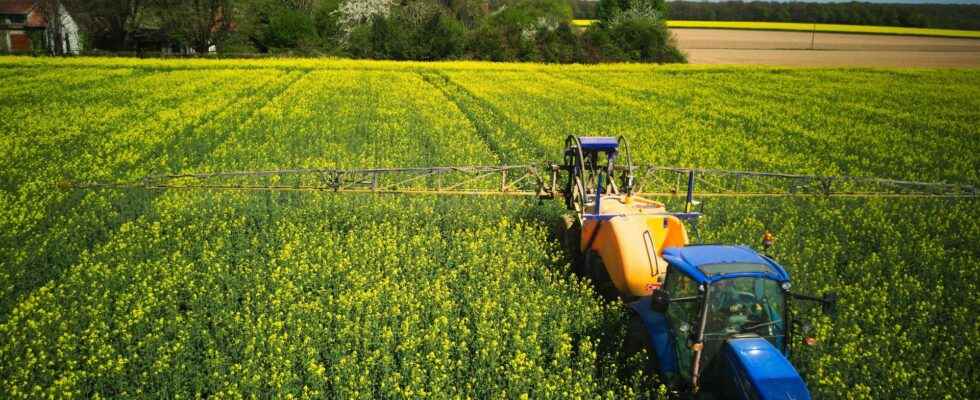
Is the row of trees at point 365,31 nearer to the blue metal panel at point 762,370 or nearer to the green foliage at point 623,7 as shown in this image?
the green foliage at point 623,7

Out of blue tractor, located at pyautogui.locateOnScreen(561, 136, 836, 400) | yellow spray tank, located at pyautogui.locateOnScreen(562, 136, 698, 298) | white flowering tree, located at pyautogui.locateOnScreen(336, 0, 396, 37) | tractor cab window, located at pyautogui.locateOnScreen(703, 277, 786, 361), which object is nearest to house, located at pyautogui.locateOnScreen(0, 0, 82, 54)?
white flowering tree, located at pyautogui.locateOnScreen(336, 0, 396, 37)

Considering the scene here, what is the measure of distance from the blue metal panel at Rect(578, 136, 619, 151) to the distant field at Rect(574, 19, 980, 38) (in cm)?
7773

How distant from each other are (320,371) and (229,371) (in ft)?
4.79

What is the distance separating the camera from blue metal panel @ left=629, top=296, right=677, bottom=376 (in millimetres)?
7277

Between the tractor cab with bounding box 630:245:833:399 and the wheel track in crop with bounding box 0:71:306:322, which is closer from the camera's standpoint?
the tractor cab with bounding box 630:245:833:399

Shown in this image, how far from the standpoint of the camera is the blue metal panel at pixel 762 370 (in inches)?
235

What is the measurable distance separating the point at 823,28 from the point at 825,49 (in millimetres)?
30927

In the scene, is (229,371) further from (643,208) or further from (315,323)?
(643,208)

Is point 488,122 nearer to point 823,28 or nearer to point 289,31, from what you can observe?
point 289,31

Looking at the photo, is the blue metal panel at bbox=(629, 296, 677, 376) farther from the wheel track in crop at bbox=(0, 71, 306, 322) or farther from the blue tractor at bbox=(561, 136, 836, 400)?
the wheel track in crop at bbox=(0, 71, 306, 322)

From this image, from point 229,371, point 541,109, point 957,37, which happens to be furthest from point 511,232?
point 957,37

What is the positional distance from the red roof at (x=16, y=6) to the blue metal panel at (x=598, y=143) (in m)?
69.6

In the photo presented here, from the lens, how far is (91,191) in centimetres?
1437

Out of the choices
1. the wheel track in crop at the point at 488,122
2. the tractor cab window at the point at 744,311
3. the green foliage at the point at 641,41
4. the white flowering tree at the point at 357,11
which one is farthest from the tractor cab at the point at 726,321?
the white flowering tree at the point at 357,11
